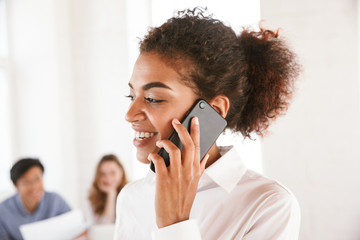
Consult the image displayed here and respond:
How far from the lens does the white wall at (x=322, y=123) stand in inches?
69.6

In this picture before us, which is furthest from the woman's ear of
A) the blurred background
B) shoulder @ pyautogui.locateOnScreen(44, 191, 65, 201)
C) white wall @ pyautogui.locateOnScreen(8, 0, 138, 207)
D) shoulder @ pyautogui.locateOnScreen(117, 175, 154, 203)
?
white wall @ pyautogui.locateOnScreen(8, 0, 138, 207)

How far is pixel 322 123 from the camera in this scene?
192cm

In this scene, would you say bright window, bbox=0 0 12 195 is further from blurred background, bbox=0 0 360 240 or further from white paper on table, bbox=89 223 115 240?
white paper on table, bbox=89 223 115 240

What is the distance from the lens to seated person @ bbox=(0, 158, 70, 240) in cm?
217

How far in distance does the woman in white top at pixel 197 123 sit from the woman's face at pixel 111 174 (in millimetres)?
1694

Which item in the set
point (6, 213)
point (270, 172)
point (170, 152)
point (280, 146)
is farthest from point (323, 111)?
point (6, 213)

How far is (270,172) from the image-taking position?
1945 millimetres

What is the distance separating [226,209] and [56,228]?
146 centimetres

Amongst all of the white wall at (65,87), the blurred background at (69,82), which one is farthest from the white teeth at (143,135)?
the white wall at (65,87)

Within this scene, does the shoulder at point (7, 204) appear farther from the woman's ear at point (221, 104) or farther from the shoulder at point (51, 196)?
the woman's ear at point (221, 104)

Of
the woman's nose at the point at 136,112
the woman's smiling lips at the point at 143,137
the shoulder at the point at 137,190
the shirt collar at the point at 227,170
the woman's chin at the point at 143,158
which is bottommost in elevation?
the shoulder at the point at 137,190

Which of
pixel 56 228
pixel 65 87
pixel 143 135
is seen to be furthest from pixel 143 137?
pixel 65 87

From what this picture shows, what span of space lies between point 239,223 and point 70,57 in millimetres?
2703

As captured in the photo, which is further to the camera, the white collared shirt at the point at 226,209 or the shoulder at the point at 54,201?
the shoulder at the point at 54,201
